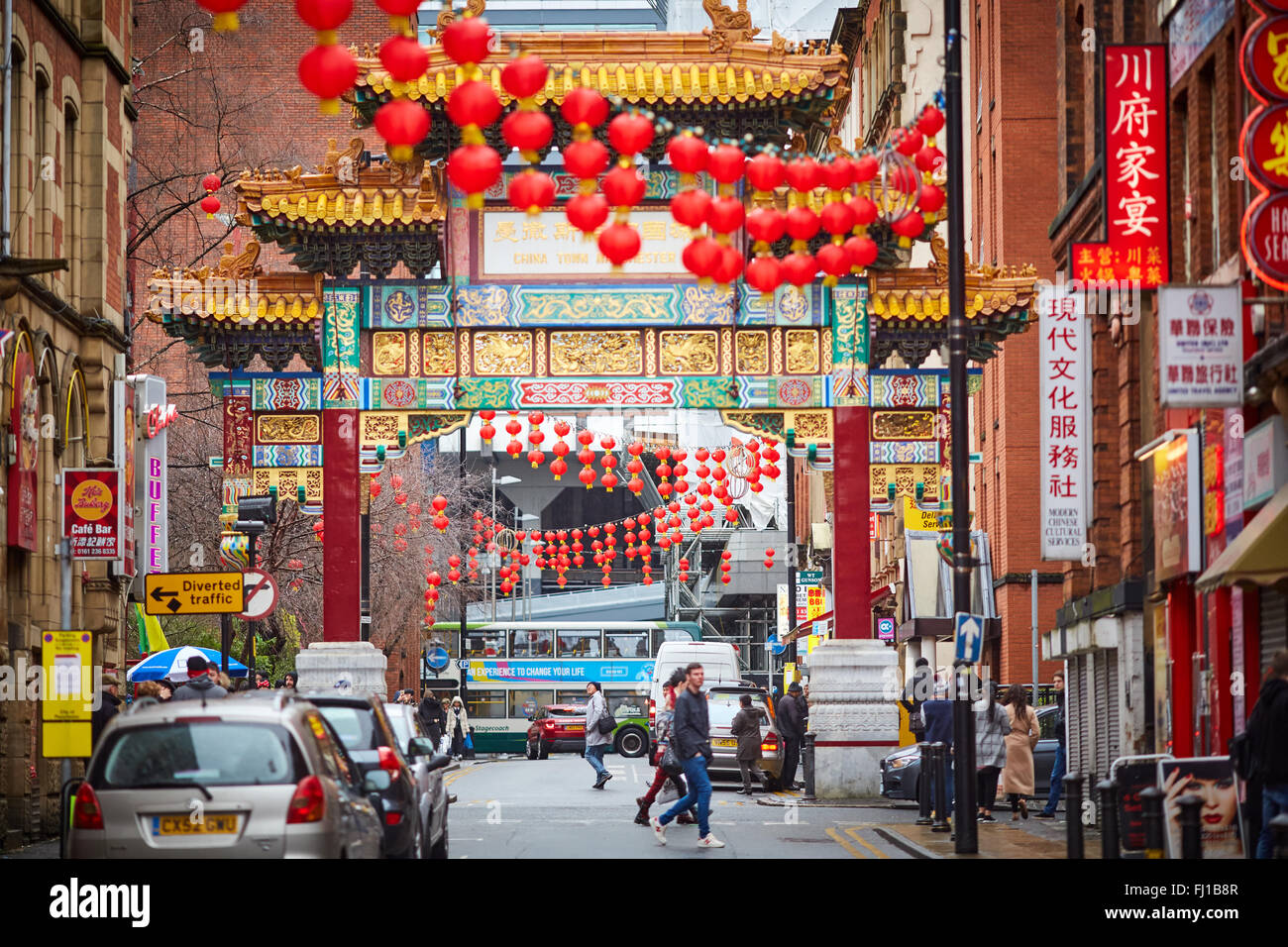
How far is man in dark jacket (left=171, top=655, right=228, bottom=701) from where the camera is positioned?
20797mm

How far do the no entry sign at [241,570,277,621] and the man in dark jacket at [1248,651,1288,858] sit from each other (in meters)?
13.8

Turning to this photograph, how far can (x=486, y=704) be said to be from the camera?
5616 cm

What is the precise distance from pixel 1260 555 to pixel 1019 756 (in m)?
9.62

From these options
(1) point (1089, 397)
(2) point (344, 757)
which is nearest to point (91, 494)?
(2) point (344, 757)

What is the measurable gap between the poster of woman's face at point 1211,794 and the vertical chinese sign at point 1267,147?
4478mm

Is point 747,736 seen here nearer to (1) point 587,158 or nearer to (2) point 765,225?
(2) point 765,225

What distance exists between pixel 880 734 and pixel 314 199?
11.5 metres

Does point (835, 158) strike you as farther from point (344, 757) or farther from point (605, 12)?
point (605, 12)

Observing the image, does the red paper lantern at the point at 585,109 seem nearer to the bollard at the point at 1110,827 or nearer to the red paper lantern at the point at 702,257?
the red paper lantern at the point at 702,257

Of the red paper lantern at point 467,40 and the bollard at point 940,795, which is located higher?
the red paper lantern at point 467,40

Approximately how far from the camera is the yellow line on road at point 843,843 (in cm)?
1992

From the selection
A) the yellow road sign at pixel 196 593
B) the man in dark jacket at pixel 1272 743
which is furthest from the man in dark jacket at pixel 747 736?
the man in dark jacket at pixel 1272 743

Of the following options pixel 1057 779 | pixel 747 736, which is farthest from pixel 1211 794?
pixel 747 736

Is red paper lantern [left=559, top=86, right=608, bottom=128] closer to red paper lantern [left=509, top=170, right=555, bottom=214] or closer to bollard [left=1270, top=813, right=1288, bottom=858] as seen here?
red paper lantern [left=509, top=170, right=555, bottom=214]
